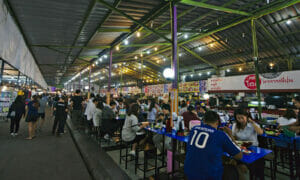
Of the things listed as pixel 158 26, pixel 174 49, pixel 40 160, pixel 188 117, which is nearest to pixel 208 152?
pixel 188 117

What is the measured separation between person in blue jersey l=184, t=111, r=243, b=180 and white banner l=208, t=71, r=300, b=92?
7080mm

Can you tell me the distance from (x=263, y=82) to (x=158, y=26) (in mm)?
6583

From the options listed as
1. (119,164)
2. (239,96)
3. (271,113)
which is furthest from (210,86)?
(119,164)

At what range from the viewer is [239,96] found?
10195mm

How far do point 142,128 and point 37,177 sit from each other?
2.46 metres

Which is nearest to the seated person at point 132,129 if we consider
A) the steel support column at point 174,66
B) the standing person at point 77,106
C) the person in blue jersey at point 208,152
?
the steel support column at point 174,66

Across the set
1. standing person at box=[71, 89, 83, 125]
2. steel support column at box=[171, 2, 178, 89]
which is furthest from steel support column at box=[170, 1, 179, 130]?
standing person at box=[71, 89, 83, 125]

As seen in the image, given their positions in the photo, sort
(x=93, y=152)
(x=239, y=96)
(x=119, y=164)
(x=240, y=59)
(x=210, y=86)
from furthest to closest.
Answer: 1. (x=240, y=59)
2. (x=210, y=86)
3. (x=239, y=96)
4. (x=93, y=152)
5. (x=119, y=164)

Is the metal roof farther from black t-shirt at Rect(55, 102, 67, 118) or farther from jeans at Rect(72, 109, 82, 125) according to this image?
jeans at Rect(72, 109, 82, 125)

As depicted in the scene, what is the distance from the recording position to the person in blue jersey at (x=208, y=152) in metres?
1.84

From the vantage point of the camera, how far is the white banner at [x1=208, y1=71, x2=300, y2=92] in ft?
24.8

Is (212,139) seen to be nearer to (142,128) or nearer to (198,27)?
(142,128)

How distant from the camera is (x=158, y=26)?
853 centimetres

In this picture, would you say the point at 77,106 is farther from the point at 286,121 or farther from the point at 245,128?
the point at 286,121
